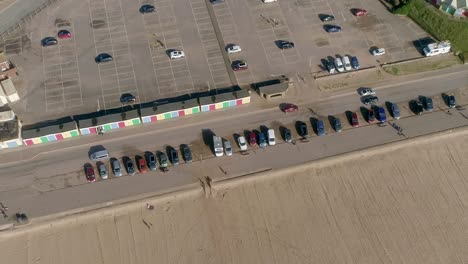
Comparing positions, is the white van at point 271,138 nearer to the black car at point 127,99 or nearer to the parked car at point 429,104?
the black car at point 127,99

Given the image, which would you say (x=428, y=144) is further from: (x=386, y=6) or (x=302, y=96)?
(x=386, y=6)

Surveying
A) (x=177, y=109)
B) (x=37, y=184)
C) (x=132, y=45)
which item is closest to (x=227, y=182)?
(x=177, y=109)

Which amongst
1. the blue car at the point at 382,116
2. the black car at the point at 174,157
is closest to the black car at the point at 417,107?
the blue car at the point at 382,116

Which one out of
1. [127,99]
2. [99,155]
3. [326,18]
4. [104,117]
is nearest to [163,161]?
[99,155]

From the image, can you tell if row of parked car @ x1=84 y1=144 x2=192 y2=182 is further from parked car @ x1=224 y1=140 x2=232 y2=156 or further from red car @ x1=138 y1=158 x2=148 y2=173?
parked car @ x1=224 y1=140 x2=232 y2=156

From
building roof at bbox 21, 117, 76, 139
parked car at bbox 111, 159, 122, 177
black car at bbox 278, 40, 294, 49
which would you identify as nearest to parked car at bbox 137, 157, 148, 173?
parked car at bbox 111, 159, 122, 177

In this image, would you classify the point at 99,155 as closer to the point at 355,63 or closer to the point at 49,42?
the point at 49,42
